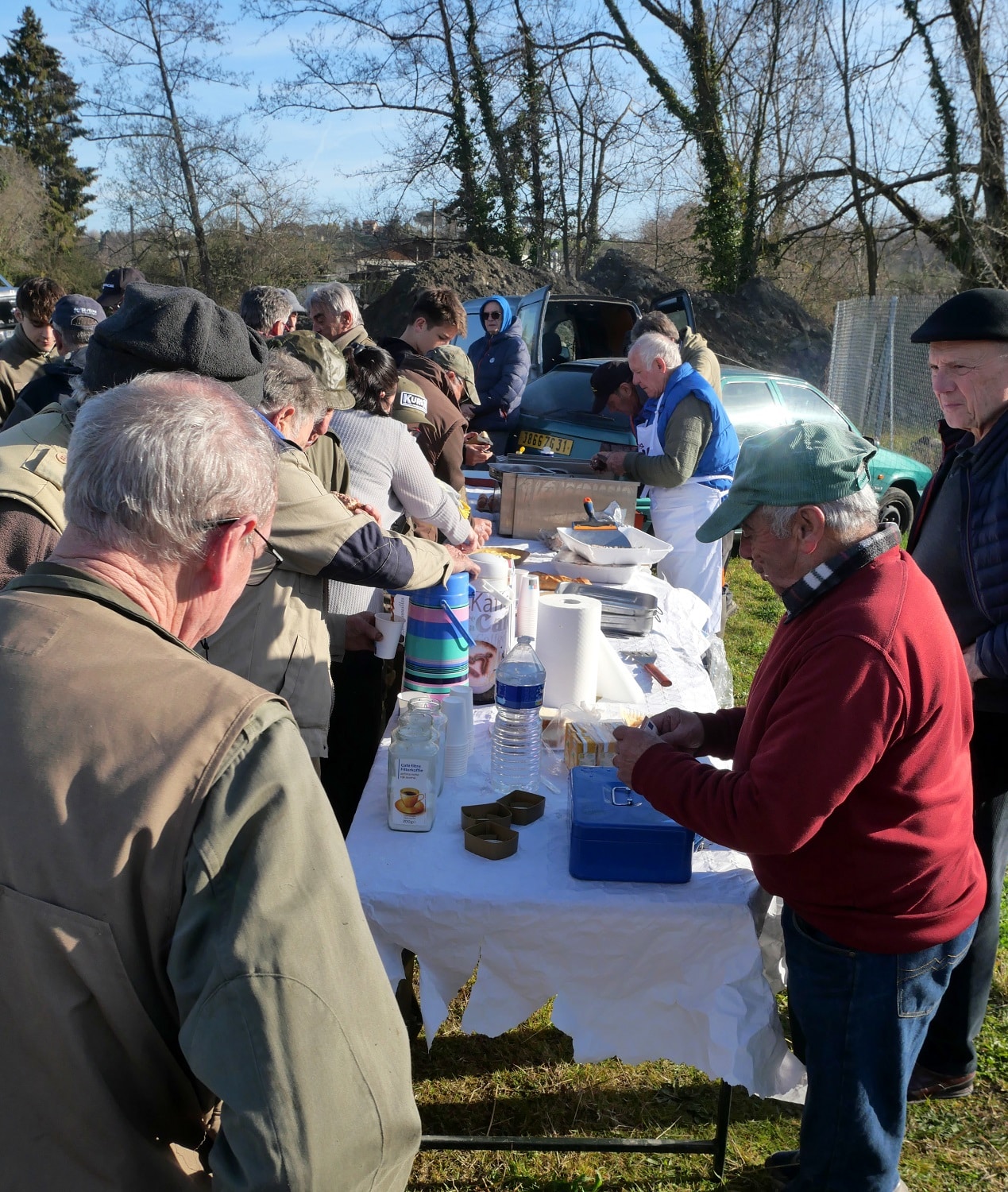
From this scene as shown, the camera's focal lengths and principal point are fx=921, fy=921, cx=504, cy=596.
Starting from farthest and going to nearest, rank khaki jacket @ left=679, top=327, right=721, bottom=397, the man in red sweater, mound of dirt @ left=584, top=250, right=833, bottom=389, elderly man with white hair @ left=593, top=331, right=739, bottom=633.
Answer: mound of dirt @ left=584, top=250, right=833, bottom=389 → khaki jacket @ left=679, top=327, right=721, bottom=397 → elderly man with white hair @ left=593, top=331, right=739, bottom=633 → the man in red sweater

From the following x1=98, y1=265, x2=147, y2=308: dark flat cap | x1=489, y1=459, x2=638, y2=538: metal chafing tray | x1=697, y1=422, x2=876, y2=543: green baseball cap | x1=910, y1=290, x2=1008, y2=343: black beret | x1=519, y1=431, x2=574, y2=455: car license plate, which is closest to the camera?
x1=697, y1=422, x2=876, y2=543: green baseball cap

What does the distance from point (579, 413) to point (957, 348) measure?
5.47 metres

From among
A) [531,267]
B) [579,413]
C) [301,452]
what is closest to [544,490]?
[301,452]

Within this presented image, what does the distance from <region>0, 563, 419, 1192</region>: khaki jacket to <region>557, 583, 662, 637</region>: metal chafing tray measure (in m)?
2.29

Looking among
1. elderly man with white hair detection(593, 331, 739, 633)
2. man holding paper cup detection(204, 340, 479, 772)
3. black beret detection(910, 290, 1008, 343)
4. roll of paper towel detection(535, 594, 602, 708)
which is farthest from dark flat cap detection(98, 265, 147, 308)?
black beret detection(910, 290, 1008, 343)

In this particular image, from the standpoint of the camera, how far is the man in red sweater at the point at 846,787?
159 cm

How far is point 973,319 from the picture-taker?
2402 mm

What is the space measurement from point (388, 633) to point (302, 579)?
0.44 metres

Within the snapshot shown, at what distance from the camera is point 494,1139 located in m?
2.27

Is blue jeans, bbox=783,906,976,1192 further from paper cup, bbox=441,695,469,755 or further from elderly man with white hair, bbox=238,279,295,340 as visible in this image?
elderly man with white hair, bbox=238,279,295,340

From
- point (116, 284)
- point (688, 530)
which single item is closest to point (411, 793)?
point (688, 530)

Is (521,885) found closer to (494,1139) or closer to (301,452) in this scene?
(494,1139)

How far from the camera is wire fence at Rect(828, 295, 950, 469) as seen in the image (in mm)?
11352

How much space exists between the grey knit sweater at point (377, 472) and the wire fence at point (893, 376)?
8720mm
